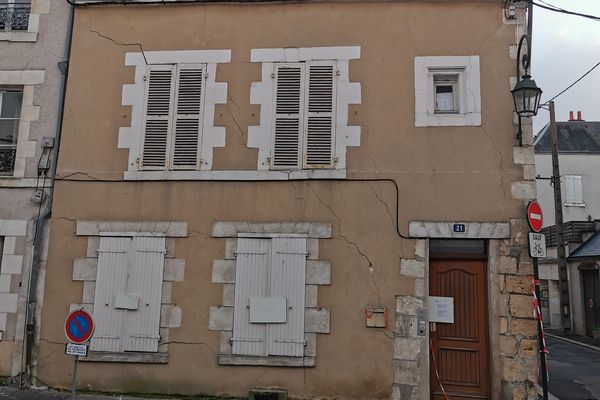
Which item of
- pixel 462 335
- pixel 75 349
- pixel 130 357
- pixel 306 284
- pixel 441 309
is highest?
pixel 306 284

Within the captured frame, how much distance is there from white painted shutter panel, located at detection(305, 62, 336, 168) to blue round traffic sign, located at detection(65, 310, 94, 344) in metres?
3.32

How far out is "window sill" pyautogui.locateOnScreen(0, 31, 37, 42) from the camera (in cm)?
764

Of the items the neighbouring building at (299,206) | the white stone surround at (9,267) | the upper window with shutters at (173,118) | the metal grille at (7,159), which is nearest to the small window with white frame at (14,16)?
the neighbouring building at (299,206)

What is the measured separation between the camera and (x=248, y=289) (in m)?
6.69

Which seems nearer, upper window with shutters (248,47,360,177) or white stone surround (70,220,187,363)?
white stone surround (70,220,187,363)

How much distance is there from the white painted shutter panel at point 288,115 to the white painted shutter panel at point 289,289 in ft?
3.72

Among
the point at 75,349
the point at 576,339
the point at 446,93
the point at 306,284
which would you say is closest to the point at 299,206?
the point at 306,284

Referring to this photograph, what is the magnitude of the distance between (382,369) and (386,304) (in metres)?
0.81

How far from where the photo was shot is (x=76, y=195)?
23.5 ft

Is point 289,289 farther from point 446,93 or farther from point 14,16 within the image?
point 14,16

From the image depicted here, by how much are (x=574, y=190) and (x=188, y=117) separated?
74.4 feet

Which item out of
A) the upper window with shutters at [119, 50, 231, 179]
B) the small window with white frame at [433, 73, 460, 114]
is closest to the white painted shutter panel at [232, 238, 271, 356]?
the upper window with shutters at [119, 50, 231, 179]

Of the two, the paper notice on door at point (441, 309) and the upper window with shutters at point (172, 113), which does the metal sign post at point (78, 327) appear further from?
the paper notice on door at point (441, 309)

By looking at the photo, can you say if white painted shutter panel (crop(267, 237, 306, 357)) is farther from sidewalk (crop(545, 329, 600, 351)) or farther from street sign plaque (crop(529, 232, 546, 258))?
sidewalk (crop(545, 329, 600, 351))
